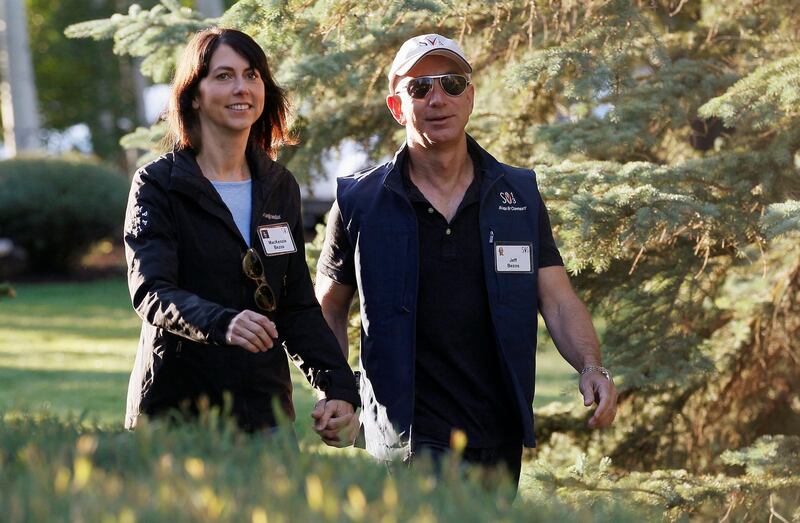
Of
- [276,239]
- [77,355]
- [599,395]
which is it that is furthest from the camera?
[77,355]

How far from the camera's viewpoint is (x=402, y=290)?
4047 millimetres

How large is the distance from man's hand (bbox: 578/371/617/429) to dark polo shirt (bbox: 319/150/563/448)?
0.78 feet

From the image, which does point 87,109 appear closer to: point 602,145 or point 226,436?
point 602,145

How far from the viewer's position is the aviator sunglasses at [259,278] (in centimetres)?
378

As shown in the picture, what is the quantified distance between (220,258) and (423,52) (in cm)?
98

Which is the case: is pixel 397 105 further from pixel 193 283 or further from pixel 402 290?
pixel 193 283

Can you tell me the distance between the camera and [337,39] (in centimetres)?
600

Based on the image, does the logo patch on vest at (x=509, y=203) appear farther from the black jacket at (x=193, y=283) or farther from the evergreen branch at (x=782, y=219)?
the evergreen branch at (x=782, y=219)

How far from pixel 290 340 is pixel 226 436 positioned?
1.22 meters

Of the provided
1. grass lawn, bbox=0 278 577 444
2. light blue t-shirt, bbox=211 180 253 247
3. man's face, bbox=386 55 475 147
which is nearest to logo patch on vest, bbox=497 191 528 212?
man's face, bbox=386 55 475 147

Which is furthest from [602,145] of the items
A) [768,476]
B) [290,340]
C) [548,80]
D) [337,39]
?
[290,340]

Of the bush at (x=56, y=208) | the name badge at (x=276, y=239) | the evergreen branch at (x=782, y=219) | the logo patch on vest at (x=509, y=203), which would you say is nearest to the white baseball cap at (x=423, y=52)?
the logo patch on vest at (x=509, y=203)

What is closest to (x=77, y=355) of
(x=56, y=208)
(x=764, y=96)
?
(x=56, y=208)

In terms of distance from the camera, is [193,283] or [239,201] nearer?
[193,283]
